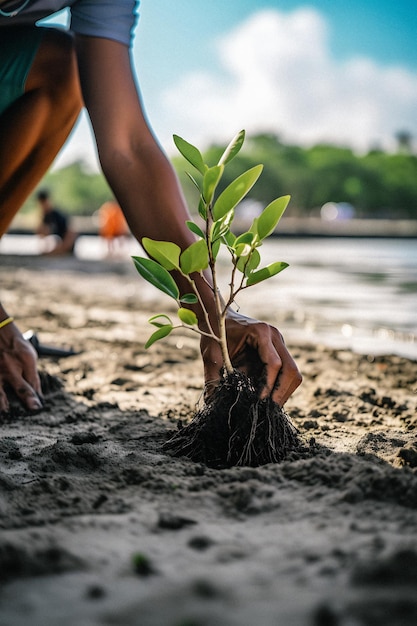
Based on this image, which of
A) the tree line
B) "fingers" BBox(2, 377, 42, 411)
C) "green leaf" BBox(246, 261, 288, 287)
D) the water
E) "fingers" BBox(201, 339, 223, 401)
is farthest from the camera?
the tree line

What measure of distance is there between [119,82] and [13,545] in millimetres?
1530

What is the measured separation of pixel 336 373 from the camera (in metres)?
2.93

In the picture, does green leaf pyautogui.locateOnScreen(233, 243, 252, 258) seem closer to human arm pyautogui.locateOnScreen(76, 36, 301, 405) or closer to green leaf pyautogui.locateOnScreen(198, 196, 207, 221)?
green leaf pyautogui.locateOnScreen(198, 196, 207, 221)

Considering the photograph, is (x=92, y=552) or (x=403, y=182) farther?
(x=403, y=182)

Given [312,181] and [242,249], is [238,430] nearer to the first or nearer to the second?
[242,249]

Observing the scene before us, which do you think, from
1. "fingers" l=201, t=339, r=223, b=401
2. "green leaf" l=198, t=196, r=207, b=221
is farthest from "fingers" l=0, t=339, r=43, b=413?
"green leaf" l=198, t=196, r=207, b=221

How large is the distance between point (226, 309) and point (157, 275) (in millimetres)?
189

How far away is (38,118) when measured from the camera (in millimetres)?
2584

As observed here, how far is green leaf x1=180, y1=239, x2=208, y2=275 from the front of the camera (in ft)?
5.28

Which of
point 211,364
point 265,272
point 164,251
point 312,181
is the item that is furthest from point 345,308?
point 312,181

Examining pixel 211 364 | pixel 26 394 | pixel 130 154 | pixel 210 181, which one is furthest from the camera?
pixel 26 394

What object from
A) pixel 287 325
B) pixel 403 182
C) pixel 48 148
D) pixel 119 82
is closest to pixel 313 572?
pixel 119 82

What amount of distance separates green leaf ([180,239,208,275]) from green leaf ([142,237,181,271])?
22 millimetres

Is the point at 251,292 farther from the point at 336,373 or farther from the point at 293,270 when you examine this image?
the point at 336,373
